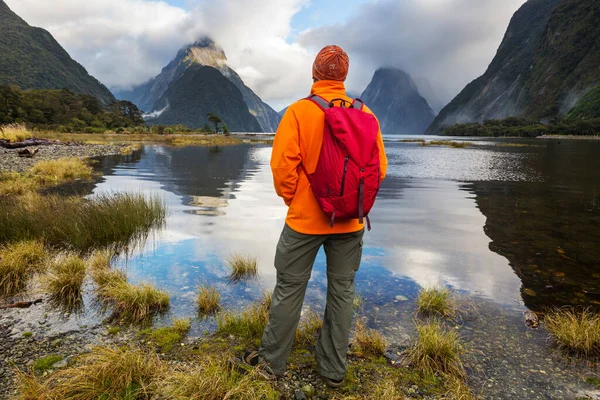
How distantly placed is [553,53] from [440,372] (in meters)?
225

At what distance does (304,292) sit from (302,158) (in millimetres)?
1177

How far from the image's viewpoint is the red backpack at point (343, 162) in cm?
264

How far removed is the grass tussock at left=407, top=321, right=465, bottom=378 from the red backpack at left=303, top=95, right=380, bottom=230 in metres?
1.69

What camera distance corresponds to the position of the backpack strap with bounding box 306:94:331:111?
2727 millimetres

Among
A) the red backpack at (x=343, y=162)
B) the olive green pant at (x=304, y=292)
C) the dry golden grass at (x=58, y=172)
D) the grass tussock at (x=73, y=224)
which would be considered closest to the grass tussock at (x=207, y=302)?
the olive green pant at (x=304, y=292)

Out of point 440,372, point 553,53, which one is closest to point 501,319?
point 440,372

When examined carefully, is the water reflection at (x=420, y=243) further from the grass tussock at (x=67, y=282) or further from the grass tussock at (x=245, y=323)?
the grass tussock at (x=67, y=282)

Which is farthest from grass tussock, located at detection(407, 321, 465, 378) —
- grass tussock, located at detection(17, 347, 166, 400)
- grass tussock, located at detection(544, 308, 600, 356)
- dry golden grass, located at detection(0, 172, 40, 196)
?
dry golden grass, located at detection(0, 172, 40, 196)

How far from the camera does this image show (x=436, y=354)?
341cm

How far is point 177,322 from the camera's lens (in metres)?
3.95

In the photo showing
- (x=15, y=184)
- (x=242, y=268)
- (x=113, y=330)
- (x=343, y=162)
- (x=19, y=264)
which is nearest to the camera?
(x=343, y=162)

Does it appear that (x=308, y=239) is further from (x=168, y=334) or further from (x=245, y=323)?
(x=168, y=334)

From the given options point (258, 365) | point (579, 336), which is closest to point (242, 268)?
point (258, 365)

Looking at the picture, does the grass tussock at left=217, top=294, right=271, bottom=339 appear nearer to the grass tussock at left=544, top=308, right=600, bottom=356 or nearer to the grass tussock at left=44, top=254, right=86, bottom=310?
the grass tussock at left=44, top=254, right=86, bottom=310
